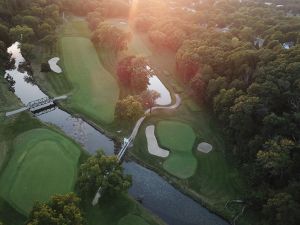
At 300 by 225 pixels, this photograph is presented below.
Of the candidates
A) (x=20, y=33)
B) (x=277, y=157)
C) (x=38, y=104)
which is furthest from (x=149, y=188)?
(x=20, y=33)

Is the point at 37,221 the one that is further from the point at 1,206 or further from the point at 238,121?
the point at 238,121

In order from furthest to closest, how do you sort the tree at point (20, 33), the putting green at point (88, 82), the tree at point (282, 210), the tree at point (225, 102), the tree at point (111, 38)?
1. the tree at point (111, 38)
2. the tree at point (20, 33)
3. the putting green at point (88, 82)
4. the tree at point (225, 102)
5. the tree at point (282, 210)

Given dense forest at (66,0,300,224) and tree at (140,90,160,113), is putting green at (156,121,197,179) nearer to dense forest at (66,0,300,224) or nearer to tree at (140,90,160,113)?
tree at (140,90,160,113)

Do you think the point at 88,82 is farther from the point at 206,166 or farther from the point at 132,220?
the point at 132,220

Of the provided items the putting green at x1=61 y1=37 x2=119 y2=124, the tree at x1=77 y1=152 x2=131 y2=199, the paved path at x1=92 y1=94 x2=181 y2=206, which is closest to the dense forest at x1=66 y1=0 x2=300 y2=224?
the paved path at x1=92 y1=94 x2=181 y2=206

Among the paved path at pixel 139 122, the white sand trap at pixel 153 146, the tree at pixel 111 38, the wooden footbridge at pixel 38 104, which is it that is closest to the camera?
the paved path at pixel 139 122

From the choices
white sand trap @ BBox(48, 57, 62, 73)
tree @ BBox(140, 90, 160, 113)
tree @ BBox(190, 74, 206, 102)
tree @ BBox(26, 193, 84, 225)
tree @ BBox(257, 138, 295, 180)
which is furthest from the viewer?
white sand trap @ BBox(48, 57, 62, 73)

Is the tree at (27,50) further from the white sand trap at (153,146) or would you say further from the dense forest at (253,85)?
the white sand trap at (153,146)

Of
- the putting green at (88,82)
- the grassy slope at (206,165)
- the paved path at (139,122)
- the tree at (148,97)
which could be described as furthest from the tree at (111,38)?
the tree at (148,97)
